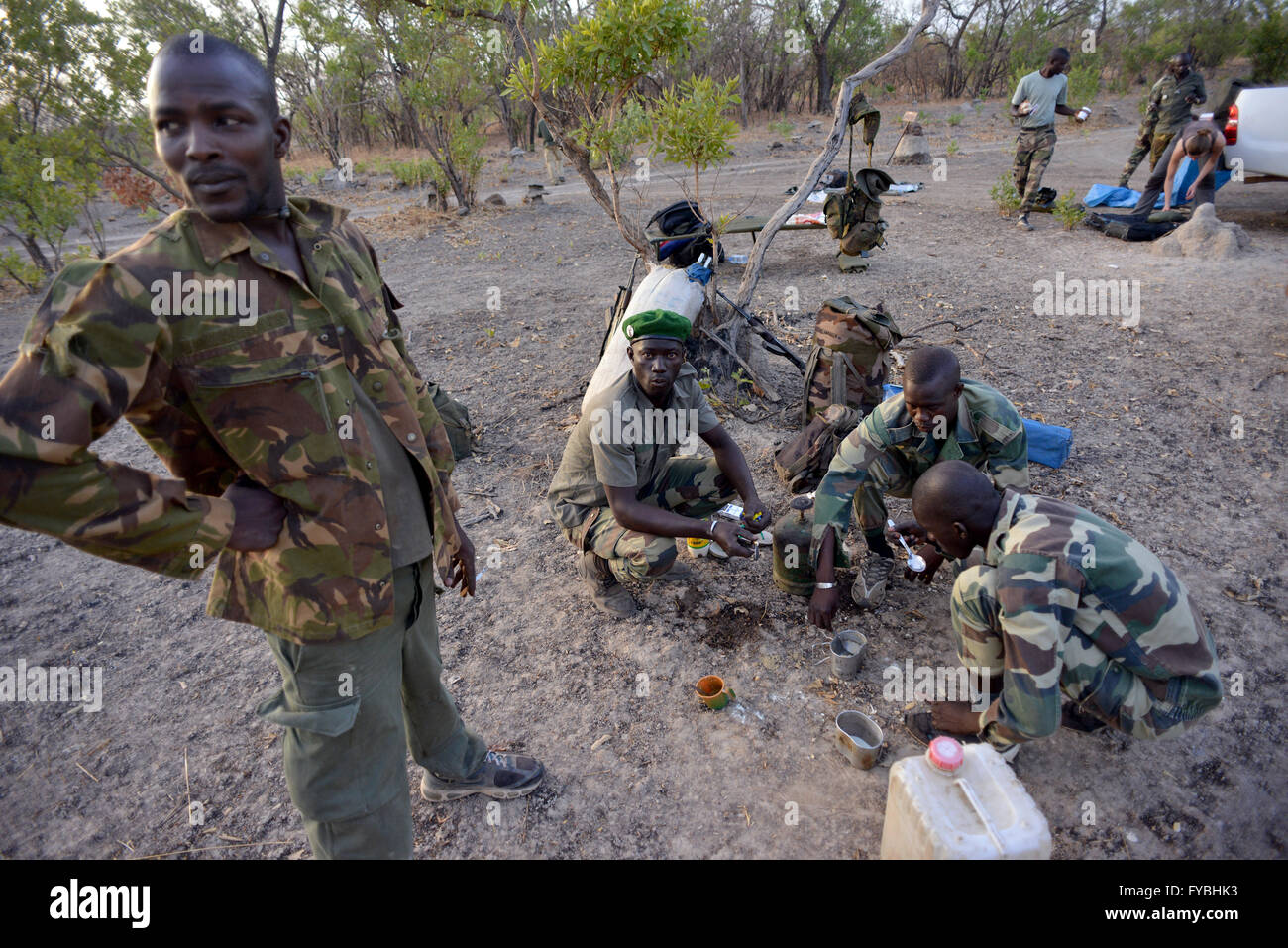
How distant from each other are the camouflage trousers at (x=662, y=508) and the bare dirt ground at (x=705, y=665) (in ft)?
1.22

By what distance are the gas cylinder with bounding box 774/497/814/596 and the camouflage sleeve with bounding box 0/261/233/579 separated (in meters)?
2.49

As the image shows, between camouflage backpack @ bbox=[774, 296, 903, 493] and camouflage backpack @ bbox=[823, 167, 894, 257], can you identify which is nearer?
camouflage backpack @ bbox=[774, 296, 903, 493]

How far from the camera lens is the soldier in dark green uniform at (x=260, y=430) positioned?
4.20 feet

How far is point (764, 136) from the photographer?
20.3 meters

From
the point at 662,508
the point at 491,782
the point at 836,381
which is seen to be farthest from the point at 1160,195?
the point at 491,782

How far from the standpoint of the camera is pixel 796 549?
3.29 meters

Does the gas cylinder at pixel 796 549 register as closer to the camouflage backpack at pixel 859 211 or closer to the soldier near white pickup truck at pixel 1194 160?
the camouflage backpack at pixel 859 211

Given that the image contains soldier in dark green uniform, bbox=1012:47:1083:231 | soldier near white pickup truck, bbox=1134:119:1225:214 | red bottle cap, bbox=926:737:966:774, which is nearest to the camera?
red bottle cap, bbox=926:737:966:774

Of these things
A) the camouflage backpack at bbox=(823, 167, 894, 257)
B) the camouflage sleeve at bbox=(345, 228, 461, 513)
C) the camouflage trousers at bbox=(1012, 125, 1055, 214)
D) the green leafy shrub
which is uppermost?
the camouflage trousers at bbox=(1012, 125, 1055, 214)

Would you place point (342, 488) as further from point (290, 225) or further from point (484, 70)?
point (484, 70)

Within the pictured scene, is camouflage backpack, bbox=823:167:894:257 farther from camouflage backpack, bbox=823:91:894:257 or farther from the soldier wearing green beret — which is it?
the soldier wearing green beret

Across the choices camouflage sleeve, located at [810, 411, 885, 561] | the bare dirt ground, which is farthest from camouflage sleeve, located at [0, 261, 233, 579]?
camouflage sleeve, located at [810, 411, 885, 561]

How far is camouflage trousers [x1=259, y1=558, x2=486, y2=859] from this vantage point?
1679mm

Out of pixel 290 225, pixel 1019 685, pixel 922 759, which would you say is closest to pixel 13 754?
pixel 290 225
